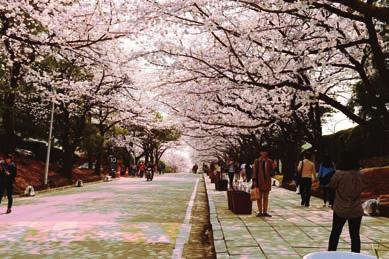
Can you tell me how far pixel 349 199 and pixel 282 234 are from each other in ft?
10.3

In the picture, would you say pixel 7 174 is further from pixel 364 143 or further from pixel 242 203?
pixel 364 143

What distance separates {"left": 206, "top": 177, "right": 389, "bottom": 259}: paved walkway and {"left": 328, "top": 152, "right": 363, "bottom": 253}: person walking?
0.92 m

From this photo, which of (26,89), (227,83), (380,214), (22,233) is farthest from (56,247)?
(26,89)

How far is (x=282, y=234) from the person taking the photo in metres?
9.59

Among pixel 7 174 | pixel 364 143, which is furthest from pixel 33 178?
pixel 364 143

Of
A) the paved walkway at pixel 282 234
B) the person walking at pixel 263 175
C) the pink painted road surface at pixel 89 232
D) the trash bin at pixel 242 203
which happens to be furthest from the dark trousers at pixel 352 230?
the trash bin at pixel 242 203

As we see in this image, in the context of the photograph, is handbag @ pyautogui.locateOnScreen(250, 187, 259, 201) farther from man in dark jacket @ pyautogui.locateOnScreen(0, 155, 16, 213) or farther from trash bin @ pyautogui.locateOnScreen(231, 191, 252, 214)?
man in dark jacket @ pyautogui.locateOnScreen(0, 155, 16, 213)

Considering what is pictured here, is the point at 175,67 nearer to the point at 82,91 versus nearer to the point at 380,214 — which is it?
the point at 380,214

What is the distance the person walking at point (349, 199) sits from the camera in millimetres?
6686

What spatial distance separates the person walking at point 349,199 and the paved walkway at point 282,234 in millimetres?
920

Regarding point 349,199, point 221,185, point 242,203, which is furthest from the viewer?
point 221,185

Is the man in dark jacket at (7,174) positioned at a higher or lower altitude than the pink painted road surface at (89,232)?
higher

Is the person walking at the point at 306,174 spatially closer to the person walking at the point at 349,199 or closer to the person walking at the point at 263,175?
the person walking at the point at 263,175

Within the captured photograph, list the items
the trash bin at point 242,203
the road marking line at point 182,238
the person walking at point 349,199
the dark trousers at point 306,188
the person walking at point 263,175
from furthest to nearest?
the dark trousers at point 306,188
the trash bin at point 242,203
the person walking at point 263,175
the road marking line at point 182,238
the person walking at point 349,199
